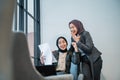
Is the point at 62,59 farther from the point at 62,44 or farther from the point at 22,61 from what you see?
the point at 22,61

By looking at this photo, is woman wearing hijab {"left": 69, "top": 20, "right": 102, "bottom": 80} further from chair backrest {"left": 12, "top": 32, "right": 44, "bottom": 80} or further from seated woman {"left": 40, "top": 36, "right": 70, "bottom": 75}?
chair backrest {"left": 12, "top": 32, "right": 44, "bottom": 80}

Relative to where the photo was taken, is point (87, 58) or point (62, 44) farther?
point (62, 44)

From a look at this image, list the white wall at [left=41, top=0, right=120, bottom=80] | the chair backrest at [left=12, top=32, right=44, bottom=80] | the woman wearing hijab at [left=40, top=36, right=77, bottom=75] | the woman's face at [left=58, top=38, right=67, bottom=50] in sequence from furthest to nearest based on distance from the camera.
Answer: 1. the white wall at [left=41, top=0, right=120, bottom=80]
2. the woman's face at [left=58, top=38, right=67, bottom=50]
3. the woman wearing hijab at [left=40, top=36, right=77, bottom=75]
4. the chair backrest at [left=12, top=32, right=44, bottom=80]

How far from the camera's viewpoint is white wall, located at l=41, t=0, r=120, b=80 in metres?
4.26

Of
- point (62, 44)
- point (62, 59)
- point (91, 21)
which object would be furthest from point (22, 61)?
point (91, 21)

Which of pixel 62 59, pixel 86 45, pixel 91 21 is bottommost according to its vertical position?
pixel 62 59

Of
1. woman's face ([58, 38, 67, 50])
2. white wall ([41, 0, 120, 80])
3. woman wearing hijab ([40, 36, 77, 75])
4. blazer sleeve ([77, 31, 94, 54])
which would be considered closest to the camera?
blazer sleeve ([77, 31, 94, 54])

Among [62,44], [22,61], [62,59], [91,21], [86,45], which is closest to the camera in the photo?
[22,61]

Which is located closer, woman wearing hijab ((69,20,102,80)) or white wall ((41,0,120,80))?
woman wearing hijab ((69,20,102,80))

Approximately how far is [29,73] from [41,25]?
3317 mm

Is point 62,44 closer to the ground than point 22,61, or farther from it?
farther from it

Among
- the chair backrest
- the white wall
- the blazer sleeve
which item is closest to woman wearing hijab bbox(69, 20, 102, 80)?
the blazer sleeve

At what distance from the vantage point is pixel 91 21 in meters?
4.30
